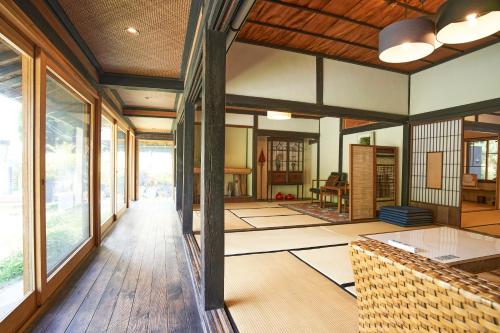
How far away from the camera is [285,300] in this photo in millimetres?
1904

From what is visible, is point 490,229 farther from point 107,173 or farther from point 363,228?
point 107,173

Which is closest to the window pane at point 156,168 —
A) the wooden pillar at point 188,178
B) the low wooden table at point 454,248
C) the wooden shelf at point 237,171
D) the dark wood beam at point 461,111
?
the wooden shelf at point 237,171

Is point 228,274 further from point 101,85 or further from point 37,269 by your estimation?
point 101,85

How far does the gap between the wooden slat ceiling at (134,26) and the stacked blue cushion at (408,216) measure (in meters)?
4.56

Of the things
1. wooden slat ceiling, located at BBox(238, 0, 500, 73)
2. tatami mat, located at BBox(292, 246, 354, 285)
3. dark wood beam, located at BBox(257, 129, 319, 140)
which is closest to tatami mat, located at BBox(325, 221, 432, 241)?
tatami mat, located at BBox(292, 246, 354, 285)

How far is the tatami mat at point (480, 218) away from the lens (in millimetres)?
4742

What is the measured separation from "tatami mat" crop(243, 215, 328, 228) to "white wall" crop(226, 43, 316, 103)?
224 centimetres

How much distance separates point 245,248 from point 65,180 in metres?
2.22

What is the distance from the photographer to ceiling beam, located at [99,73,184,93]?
132 inches

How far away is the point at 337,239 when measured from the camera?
3582 mm

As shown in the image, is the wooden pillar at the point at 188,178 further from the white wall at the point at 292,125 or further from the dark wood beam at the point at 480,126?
the dark wood beam at the point at 480,126

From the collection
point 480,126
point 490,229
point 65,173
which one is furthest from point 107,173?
point 480,126

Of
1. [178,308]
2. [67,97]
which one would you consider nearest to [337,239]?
[178,308]

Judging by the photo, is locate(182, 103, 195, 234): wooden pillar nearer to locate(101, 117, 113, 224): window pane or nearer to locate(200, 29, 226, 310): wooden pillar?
locate(101, 117, 113, 224): window pane
